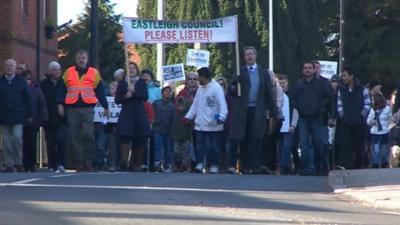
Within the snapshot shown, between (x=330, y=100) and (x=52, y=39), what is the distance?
20.4m

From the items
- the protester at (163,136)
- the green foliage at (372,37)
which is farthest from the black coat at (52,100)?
the green foliage at (372,37)

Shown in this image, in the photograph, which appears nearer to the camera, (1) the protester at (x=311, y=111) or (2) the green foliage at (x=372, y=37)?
(1) the protester at (x=311, y=111)

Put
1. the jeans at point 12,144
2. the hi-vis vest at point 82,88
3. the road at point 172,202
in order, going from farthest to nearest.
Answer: the hi-vis vest at point 82,88, the jeans at point 12,144, the road at point 172,202

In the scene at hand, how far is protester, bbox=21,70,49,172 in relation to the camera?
66.5 feet

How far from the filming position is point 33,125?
2031 centimetres

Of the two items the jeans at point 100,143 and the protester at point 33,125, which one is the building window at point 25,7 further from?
the protester at point 33,125

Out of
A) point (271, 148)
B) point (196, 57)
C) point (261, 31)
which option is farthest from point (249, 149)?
point (261, 31)

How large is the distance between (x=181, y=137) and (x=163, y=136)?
1.05ft

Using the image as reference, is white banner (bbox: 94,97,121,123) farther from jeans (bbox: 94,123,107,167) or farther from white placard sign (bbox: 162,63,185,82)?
white placard sign (bbox: 162,63,185,82)

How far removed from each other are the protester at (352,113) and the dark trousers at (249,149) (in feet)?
5.45

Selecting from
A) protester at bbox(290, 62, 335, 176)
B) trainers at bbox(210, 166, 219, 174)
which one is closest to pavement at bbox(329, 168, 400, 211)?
protester at bbox(290, 62, 335, 176)

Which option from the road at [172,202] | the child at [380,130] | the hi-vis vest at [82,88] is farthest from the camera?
the child at [380,130]

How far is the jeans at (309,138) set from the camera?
19734mm

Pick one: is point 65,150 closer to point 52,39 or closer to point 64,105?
point 64,105
